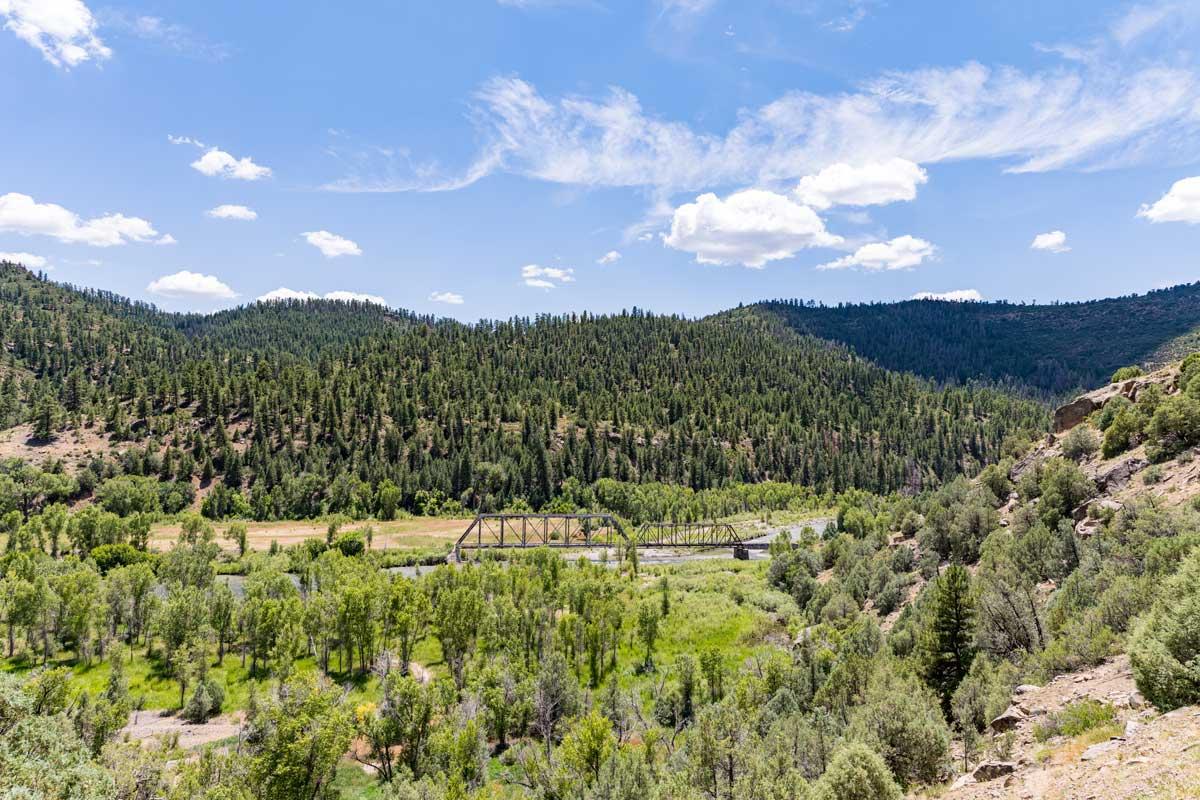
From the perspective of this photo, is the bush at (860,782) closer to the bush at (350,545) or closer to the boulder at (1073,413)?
the boulder at (1073,413)

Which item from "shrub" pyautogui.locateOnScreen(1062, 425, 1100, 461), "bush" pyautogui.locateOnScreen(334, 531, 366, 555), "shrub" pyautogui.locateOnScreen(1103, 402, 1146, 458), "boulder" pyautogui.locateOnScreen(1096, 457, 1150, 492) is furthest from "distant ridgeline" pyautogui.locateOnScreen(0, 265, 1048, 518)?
"boulder" pyautogui.locateOnScreen(1096, 457, 1150, 492)

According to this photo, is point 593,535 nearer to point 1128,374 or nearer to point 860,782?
point 1128,374

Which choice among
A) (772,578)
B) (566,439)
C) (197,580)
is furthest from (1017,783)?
(566,439)

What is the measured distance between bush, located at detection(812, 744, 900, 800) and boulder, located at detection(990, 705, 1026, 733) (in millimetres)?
6190

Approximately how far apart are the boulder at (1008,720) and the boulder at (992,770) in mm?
3736

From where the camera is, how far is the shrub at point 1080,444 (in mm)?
45312

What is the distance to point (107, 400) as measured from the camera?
171 meters

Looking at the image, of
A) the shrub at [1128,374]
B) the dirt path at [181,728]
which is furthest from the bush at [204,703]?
the shrub at [1128,374]

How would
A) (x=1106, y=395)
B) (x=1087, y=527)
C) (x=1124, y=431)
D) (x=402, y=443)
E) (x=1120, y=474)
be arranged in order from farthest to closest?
(x=402, y=443) → (x=1106, y=395) → (x=1124, y=431) → (x=1120, y=474) → (x=1087, y=527)

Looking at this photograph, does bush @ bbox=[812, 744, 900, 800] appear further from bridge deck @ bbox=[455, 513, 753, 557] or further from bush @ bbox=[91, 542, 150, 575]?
bush @ bbox=[91, 542, 150, 575]

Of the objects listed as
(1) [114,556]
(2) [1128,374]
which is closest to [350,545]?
(1) [114,556]

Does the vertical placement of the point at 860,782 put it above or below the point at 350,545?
above

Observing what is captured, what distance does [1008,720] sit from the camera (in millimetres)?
19531

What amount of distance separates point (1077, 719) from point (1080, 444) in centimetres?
3730
